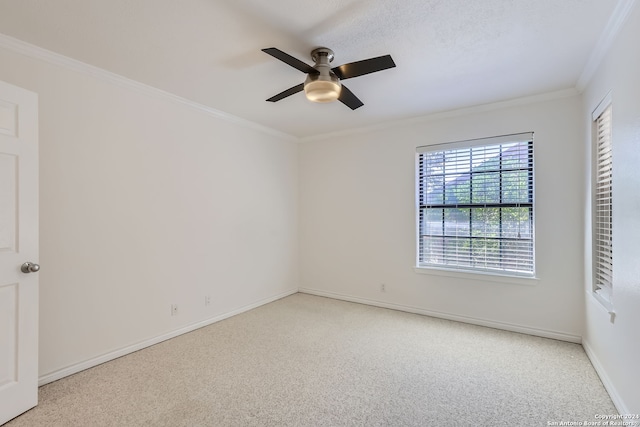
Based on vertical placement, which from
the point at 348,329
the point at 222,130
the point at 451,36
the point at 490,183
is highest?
the point at 451,36

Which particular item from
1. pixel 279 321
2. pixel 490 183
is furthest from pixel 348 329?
pixel 490 183

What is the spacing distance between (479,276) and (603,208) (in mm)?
1361

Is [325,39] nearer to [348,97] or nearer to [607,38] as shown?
[348,97]

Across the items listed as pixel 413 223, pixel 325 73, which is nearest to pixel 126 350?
pixel 325 73

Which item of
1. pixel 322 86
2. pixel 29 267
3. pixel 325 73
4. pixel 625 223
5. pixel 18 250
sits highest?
pixel 325 73

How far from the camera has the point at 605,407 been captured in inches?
77.8

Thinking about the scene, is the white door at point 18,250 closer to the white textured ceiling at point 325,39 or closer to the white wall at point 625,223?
the white textured ceiling at point 325,39

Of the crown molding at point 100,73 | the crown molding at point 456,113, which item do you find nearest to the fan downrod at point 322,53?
the crown molding at point 100,73

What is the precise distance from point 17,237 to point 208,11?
1.94 metres

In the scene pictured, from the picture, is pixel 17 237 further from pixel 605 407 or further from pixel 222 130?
pixel 605 407

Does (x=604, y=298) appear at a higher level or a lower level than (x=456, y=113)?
lower

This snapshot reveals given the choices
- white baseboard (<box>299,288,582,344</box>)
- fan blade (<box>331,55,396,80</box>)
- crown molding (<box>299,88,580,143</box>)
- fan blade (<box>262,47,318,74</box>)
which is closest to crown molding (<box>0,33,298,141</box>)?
crown molding (<box>299,88,580,143</box>)

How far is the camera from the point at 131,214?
2.85m

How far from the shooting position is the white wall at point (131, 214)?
2361 mm
